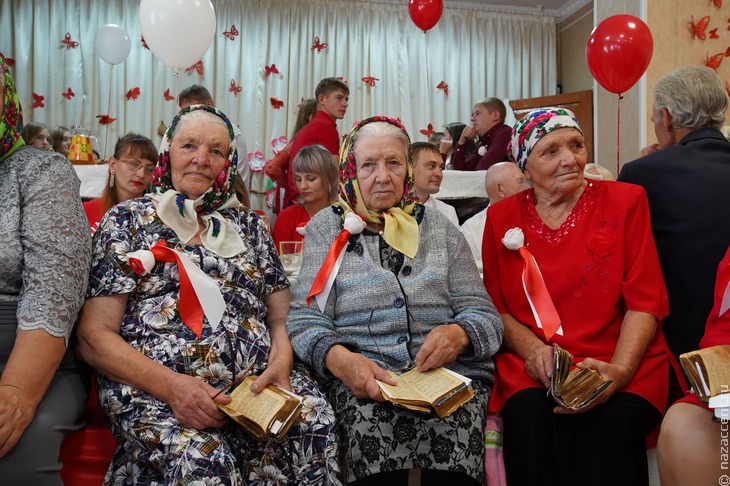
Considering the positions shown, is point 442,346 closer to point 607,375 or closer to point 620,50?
point 607,375

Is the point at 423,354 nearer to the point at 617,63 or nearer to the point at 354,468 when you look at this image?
the point at 354,468

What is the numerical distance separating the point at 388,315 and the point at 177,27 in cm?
326

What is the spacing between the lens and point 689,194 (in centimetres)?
212

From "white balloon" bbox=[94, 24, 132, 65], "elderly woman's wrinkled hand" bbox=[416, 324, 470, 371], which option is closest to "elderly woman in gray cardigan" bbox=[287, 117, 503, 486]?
"elderly woman's wrinkled hand" bbox=[416, 324, 470, 371]

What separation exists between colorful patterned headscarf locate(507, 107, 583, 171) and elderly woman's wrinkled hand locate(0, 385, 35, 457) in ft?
5.45

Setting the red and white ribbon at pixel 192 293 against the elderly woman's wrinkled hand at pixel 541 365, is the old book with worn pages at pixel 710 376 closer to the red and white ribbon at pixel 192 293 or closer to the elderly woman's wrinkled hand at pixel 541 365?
the elderly woman's wrinkled hand at pixel 541 365

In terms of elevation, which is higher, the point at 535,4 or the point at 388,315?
the point at 535,4

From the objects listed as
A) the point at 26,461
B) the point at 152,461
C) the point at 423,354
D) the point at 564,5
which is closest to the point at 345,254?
the point at 423,354

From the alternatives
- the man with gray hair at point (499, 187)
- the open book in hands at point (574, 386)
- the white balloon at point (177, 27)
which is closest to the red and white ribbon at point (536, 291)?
the open book in hands at point (574, 386)

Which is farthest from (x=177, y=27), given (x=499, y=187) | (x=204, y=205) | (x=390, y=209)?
(x=390, y=209)

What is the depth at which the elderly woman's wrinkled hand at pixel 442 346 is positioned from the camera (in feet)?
5.74

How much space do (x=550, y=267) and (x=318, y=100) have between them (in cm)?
334

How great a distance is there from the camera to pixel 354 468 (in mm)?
1704

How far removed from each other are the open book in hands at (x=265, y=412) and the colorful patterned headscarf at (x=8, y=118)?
2.99 ft
